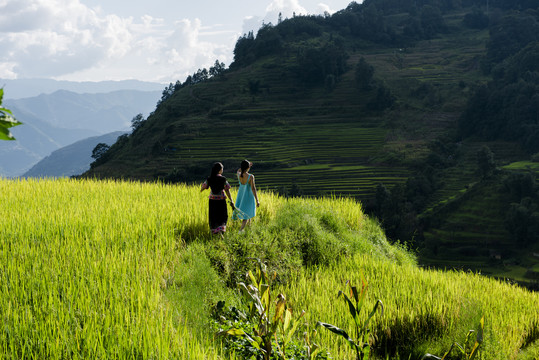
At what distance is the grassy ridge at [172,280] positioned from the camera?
13.2 ft

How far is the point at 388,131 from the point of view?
275 ft

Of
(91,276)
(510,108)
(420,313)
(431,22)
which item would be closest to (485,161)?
(510,108)

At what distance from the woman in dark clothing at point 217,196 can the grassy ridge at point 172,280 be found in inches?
14.8

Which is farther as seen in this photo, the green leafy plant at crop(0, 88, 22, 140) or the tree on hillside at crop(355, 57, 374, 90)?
the tree on hillside at crop(355, 57, 374, 90)

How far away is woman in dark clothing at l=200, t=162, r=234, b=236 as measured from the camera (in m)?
7.93

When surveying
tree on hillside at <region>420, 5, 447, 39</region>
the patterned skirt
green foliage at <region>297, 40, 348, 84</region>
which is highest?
tree on hillside at <region>420, 5, 447, 39</region>

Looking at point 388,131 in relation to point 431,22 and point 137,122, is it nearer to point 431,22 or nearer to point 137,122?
point 137,122

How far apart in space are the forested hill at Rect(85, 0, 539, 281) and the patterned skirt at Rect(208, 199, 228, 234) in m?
47.7

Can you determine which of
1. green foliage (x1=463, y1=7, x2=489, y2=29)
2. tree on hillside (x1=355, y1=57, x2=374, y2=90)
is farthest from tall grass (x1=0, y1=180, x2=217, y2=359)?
green foliage (x1=463, y1=7, x2=489, y2=29)

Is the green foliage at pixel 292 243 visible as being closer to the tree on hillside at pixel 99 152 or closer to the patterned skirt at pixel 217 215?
the patterned skirt at pixel 217 215

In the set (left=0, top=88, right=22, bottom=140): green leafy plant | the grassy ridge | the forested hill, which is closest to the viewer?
(left=0, top=88, right=22, bottom=140): green leafy plant

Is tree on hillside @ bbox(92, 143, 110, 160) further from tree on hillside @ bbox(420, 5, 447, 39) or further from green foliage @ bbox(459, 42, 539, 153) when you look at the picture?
tree on hillside @ bbox(420, 5, 447, 39)

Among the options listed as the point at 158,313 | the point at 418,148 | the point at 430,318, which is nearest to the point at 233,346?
the point at 158,313

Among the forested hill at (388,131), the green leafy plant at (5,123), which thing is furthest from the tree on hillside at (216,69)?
the green leafy plant at (5,123)
